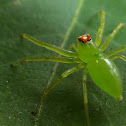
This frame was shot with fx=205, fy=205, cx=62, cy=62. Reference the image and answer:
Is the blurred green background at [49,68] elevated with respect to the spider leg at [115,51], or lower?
lower

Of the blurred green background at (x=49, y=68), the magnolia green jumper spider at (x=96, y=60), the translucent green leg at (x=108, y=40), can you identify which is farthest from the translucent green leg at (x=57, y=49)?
the translucent green leg at (x=108, y=40)

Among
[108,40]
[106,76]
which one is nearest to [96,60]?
[106,76]

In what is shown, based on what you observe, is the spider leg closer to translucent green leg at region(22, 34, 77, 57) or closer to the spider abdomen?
the spider abdomen

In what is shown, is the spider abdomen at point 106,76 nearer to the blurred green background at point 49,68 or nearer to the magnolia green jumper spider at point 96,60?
the magnolia green jumper spider at point 96,60

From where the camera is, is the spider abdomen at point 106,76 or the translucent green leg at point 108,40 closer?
the spider abdomen at point 106,76

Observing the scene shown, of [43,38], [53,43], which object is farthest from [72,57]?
[43,38]
